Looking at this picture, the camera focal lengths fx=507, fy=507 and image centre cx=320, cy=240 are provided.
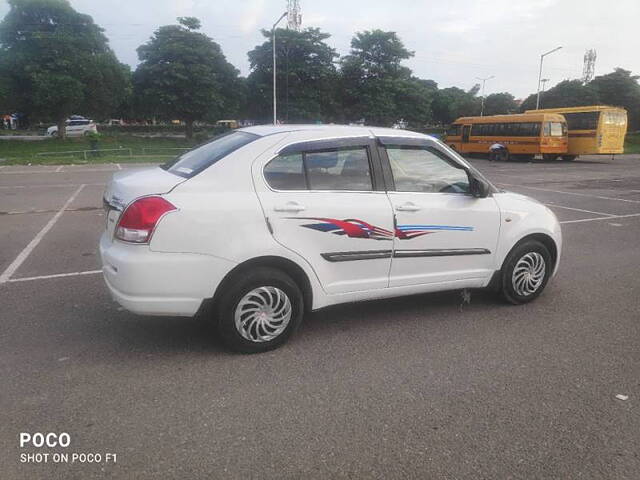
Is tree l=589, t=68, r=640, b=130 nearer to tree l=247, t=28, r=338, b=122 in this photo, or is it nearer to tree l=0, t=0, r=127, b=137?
tree l=247, t=28, r=338, b=122

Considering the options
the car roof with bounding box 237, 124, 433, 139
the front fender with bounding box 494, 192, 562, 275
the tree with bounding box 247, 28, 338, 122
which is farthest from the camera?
the tree with bounding box 247, 28, 338, 122

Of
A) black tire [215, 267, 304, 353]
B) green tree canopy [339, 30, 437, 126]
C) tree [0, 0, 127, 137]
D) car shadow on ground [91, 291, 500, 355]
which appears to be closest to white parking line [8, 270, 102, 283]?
car shadow on ground [91, 291, 500, 355]

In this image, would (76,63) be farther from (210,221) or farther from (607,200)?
(210,221)

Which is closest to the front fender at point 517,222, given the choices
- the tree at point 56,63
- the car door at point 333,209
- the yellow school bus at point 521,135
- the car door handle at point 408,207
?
the car door handle at point 408,207

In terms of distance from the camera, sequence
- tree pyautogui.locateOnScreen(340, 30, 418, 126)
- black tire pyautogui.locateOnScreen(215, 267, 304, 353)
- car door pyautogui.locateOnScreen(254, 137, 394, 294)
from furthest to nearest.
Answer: tree pyautogui.locateOnScreen(340, 30, 418, 126)
car door pyautogui.locateOnScreen(254, 137, 394, 294)
black tire pyautogui.locateOnScreen(215, 267, 304, 353)

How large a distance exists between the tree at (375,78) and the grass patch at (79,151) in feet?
53.5

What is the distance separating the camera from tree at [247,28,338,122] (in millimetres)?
45812

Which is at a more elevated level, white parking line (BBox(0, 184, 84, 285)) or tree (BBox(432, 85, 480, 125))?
tree (BBox(432, 85, 480, 125))

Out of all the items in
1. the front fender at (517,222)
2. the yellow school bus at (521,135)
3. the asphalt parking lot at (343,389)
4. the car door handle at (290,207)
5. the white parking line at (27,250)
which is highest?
the yellow school bus at (521,135)

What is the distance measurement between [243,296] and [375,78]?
49506 mm

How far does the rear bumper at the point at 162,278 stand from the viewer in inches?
132

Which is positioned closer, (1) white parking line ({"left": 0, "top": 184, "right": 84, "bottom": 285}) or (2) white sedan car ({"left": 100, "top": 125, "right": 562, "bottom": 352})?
(2) white sedan car ({"left": 100, "top": 125, "right": 562, "bottom": 352})

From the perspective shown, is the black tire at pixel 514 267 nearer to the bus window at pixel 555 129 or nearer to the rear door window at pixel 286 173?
the rear door window at pixel 286 173

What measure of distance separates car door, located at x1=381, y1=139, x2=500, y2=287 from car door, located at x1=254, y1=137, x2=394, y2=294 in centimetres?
14
